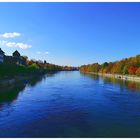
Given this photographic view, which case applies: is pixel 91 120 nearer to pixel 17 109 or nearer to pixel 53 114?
pixel 53 114

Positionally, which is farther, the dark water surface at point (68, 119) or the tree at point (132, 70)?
the tree at point (132, 70)

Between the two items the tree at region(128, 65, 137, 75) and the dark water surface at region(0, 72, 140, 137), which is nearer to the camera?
the dark water surface at region(0, 72, 140, 137)

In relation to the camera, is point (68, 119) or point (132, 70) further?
point (132, 70)

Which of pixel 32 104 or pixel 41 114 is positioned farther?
pixel 32 104

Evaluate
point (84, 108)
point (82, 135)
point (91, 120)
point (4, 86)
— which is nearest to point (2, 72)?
point (4, 86)

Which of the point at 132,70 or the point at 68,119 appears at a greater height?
the point at 132,70

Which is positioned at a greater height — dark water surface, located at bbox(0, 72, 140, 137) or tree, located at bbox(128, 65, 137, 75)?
tree, located at bbox(128, 65, 137, 75)

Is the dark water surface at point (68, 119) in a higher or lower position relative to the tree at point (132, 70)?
lower

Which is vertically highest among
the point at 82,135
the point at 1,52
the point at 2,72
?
the point at 1,52

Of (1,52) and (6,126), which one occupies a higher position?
(1,52)

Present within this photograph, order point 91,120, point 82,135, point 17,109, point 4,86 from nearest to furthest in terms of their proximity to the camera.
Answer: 1. point 82,135
2. point 91,120
3. point 17,109
4. point 4,86

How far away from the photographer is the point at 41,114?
26547mm

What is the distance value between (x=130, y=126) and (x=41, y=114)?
865cm

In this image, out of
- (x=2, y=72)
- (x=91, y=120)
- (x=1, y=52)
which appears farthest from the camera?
(x=1, y=52)
